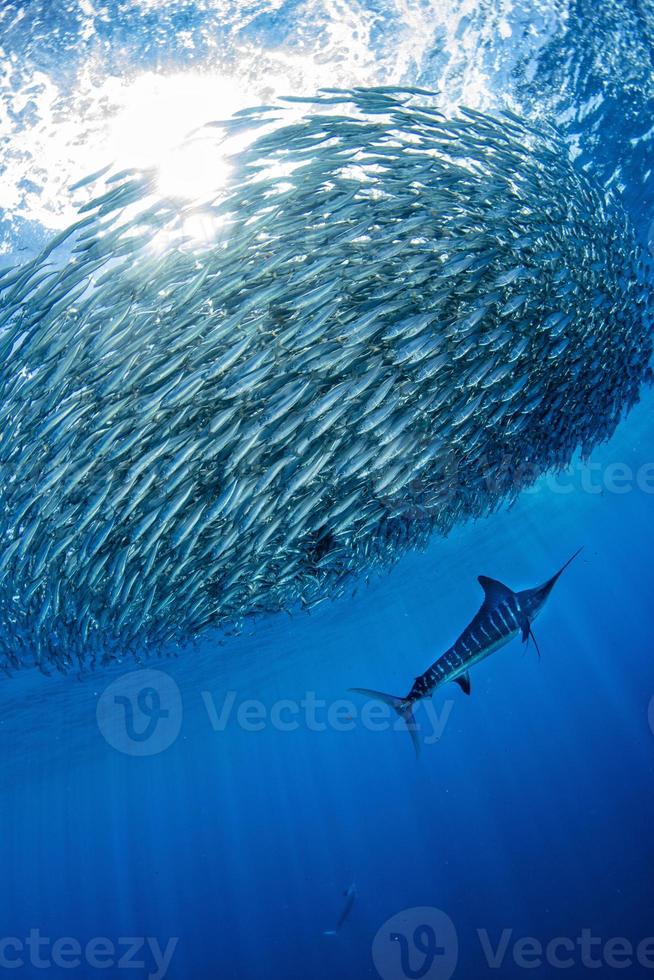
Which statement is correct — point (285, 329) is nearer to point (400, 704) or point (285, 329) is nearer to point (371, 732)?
point (400, 704)

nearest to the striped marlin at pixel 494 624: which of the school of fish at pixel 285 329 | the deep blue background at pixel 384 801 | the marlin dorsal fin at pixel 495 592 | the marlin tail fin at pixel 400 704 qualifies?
the marlin dorsal fin at pixel 495 592

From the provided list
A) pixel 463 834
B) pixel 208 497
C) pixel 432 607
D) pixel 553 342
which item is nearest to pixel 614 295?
pixel 553 342

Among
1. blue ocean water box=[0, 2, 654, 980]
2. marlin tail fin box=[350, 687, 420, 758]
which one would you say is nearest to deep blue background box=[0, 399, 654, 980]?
blue ocean water box=[0, 2, 654, 980]

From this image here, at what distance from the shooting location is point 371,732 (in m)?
75.6

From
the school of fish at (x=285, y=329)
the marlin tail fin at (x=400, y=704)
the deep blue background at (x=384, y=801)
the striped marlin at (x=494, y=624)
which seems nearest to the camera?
the school of fish at (x=285, y=329)

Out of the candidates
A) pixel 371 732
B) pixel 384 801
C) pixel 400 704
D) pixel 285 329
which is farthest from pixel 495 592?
pixel 371 732

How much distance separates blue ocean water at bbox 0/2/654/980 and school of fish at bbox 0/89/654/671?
0.84m

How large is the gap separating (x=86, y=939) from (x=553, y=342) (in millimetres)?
63698

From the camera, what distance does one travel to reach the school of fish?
496cm

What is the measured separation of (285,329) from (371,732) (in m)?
77.5

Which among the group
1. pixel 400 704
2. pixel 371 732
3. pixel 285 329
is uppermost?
pixel 371 732

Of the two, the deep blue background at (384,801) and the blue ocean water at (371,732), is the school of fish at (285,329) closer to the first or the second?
the blue ocean water at (371,732)

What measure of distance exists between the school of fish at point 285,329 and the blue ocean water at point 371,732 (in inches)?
32.9

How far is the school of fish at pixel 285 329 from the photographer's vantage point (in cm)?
496
